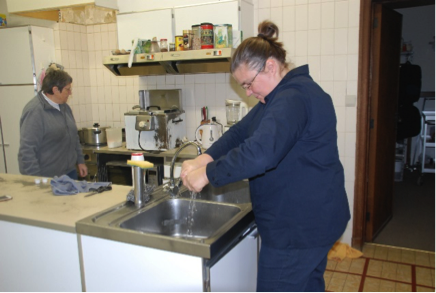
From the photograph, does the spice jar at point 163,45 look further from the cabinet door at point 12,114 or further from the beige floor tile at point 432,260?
the beige floor tile at point 432,260

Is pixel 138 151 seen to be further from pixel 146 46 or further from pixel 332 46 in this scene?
pixel 332 46

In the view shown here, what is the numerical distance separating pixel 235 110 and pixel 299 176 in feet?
6.87

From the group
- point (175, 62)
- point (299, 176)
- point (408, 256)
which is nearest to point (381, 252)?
point (408, 256)

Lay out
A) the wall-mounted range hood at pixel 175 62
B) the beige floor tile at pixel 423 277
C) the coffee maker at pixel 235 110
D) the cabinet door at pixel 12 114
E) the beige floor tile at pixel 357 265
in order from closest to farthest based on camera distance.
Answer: the beige floor tile at pixel 423 277
the beige floor tile at pixel 357 265
the wall-mounted range hood at pixel 175 62
the coffee maker at pixel 235 110
the cabinet door at pixel 12 114

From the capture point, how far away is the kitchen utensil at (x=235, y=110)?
339 cm

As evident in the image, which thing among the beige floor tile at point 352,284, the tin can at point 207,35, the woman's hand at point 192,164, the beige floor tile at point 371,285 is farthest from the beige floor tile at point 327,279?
the tin can at point 207,35

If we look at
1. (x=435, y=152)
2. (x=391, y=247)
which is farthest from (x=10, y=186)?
(x=435, y=152)

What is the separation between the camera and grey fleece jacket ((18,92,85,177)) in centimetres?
252

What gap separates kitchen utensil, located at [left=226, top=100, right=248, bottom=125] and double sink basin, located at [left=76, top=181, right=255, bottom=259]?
1.59 m

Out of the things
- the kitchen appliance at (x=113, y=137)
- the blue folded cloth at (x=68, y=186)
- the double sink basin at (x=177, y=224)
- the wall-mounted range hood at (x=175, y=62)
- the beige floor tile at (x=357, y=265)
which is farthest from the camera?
the kitchen appliance at (x=113, y=137)

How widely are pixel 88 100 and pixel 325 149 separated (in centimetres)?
337

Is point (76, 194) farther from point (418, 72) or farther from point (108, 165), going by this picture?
point (418, 72)

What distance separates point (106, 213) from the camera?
161 centimetres

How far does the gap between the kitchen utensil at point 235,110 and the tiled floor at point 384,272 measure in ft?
4.67
